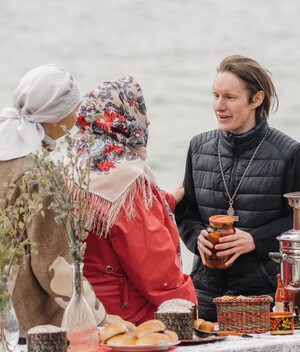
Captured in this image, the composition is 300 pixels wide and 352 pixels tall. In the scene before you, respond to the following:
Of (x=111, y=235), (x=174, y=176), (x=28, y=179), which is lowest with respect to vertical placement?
(x=174, y=176)

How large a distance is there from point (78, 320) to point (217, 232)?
1.22 meters

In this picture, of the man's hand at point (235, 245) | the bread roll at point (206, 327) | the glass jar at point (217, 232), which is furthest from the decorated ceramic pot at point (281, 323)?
the man's hand at point (235, 245)

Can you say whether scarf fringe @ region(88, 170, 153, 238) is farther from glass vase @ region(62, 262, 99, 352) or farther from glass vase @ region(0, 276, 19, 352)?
glass vase @ region(0, 276, 19, 352)

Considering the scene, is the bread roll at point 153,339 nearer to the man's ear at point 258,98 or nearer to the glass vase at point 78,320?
the glass vase at point 78,320

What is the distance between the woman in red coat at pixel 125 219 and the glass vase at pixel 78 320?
2.08 feet

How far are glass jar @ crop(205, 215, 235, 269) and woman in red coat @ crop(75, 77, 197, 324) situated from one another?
0.81 ft

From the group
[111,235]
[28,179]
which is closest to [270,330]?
[111,235]

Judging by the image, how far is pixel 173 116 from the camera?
10.0 meters

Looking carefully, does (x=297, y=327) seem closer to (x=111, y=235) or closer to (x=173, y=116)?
(x=111, y=235)

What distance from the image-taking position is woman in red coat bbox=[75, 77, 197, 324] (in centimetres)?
387

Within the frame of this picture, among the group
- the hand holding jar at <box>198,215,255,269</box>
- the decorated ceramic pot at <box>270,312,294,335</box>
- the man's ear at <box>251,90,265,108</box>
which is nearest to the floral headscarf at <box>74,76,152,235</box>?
the hand holding jar at <box>198,215,255,269</box>

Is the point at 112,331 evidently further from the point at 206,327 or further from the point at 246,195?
the point at 246,195

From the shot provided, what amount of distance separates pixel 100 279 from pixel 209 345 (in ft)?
2.18

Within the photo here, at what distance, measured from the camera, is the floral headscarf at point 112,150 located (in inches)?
152
